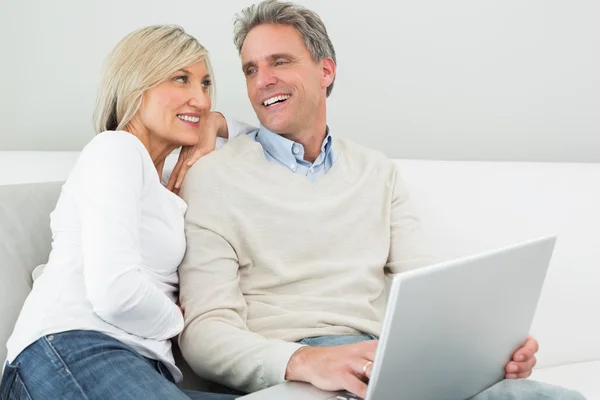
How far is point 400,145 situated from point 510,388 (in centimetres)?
129

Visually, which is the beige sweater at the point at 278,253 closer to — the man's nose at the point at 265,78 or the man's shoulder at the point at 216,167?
the man's shoulder at the point at 216,167

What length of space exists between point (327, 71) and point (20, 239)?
0.91 meters

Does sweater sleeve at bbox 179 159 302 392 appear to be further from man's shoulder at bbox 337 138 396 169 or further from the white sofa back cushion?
the white sofa back cushion

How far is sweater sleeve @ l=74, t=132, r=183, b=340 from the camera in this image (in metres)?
1.32

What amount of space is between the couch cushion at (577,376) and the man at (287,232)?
Result: 0.48 meters

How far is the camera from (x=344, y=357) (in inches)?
48.1

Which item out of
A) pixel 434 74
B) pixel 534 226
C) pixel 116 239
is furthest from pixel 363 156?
pixel 116 239

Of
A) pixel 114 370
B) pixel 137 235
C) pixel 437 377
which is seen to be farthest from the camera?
pixel 137 235

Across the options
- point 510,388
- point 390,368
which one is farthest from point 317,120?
point 390,368

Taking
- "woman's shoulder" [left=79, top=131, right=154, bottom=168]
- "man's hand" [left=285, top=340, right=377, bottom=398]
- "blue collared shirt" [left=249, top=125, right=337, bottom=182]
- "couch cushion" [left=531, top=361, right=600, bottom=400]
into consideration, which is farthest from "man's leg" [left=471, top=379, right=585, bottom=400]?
"woman's shoulder" [left=79, top=131, right=154, bottom=168]

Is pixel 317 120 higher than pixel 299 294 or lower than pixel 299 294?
higher

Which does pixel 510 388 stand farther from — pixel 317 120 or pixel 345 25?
pixel 345 25

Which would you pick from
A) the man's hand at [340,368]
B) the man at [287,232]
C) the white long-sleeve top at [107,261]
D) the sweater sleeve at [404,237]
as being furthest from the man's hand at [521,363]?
the white long-sleeve top at [107,261]

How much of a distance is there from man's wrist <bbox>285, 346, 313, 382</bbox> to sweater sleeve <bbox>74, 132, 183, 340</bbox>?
0.27m
